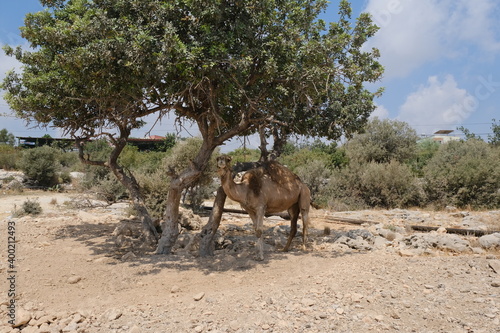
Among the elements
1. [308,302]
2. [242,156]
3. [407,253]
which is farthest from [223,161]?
[242,156]

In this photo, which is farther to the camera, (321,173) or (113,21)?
(321,173)

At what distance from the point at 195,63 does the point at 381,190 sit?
1710cm

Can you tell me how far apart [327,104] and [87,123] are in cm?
645

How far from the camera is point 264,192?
852cm

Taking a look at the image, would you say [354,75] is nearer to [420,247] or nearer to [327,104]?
[327,104]

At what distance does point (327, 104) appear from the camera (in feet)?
30.8

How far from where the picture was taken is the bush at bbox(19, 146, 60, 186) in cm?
2848

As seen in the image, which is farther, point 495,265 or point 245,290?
point 495,265

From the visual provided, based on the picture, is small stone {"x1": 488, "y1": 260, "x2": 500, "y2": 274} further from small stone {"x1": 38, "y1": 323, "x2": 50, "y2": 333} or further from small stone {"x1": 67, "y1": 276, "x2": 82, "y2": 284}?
small stone {"x1": 67, "y1": 276, "x2": 82, "y2": 284}

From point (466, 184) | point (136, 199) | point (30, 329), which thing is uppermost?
point (466, 184)

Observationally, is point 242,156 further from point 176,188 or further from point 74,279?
point 74,279

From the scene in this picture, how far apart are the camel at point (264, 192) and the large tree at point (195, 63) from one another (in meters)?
0.98

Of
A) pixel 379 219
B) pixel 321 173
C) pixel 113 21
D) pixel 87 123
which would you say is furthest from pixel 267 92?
pixel 321 173

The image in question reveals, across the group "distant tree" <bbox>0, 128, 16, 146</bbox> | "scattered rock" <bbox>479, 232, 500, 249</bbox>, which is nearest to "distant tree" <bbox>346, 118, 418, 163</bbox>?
"scattered rock" <bbox>479, 232, 500, 249</bbox>
